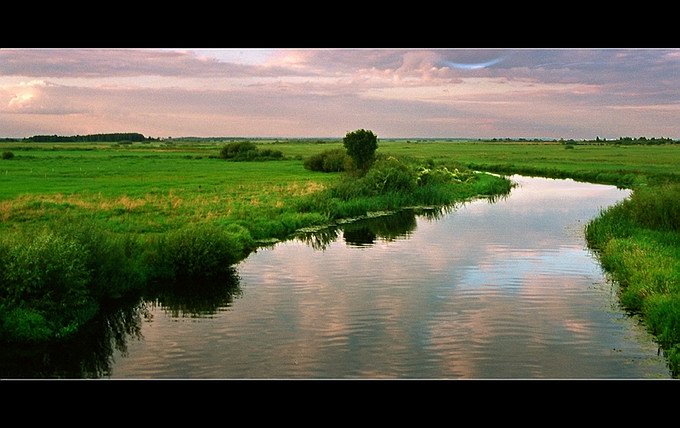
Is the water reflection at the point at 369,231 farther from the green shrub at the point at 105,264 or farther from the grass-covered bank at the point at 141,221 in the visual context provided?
the green shrub at the point at 105,264

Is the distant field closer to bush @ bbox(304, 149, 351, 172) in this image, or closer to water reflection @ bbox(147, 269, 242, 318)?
bush @ bbox(304, 149, 351, 172)

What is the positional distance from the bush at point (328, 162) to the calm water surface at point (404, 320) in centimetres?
3714

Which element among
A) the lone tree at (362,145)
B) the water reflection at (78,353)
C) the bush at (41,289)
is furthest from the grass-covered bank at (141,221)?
the lone tree at (362,145)

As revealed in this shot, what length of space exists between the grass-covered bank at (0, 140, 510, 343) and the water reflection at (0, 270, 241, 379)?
29 centimetres

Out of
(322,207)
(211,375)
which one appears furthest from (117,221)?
(211,375)

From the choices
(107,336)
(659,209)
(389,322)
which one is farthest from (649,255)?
(107,336)

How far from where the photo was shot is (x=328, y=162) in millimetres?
60875

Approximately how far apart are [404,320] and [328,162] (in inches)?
Answer: 1884

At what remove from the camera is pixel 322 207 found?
1186 inches

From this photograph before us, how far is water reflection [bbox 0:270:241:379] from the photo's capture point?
11.0 metres

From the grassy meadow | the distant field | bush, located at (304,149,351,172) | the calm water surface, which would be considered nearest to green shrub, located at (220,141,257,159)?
the distant field

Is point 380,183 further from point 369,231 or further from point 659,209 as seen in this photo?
point 659,209
